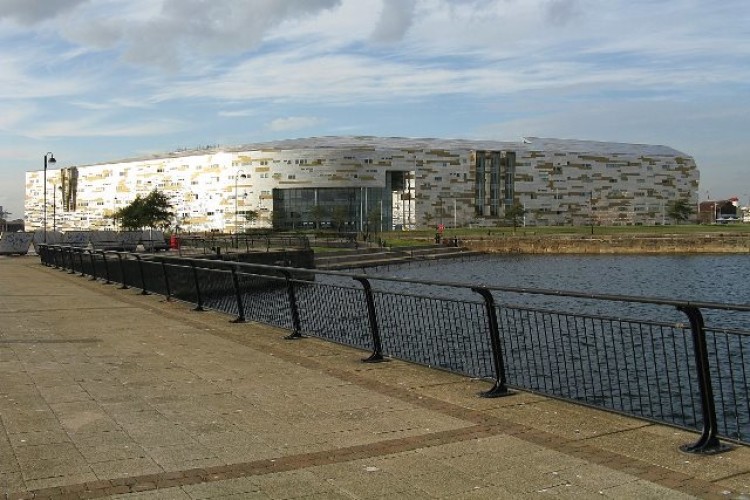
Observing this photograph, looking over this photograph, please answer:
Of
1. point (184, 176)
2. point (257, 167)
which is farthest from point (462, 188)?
point (184, 176)

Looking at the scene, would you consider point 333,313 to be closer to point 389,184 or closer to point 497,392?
point 497,392

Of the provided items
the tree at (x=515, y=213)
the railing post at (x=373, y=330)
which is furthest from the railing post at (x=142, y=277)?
the tree at (x=515, y=213)

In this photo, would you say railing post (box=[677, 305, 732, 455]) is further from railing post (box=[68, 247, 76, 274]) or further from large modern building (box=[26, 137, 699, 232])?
large modern building (box=[26, 137, 699, 232])

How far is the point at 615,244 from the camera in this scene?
329 feet

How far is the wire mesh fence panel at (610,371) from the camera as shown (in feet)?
26.3

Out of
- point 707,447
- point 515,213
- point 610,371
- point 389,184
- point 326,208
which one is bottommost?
point 610,371

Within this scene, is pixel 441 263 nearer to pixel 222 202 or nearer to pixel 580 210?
pixel 222 202

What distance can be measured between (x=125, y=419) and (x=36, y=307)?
1055 cm

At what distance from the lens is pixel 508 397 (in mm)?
7898

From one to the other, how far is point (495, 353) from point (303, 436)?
2.56m

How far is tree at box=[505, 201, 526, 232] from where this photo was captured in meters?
135

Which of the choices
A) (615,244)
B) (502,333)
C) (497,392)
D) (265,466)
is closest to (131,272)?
(502,333)

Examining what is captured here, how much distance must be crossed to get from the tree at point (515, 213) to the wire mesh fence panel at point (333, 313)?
11959cm

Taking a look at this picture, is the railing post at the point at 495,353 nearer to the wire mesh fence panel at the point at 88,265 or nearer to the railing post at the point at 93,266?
the railing post at the point at 93,266
